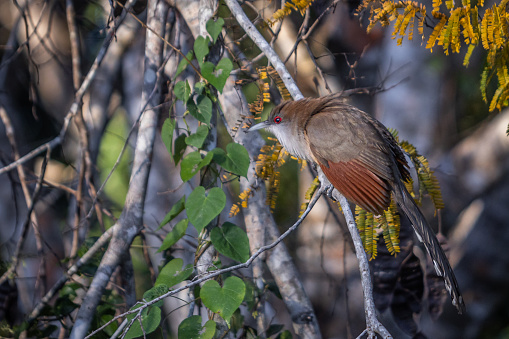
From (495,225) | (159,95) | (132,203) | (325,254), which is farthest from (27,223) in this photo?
(495,225)

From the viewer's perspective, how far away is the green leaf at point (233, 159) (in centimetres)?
216

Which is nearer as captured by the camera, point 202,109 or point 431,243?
point 431,243

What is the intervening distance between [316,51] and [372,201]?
2.04 metres

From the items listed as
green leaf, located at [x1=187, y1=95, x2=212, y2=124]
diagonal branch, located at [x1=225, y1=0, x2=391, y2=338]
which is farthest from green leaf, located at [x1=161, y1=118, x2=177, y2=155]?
diagonal branch, located at [x1=225, y1=0, x2=391, y2=338]

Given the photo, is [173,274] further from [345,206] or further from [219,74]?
[219,74]

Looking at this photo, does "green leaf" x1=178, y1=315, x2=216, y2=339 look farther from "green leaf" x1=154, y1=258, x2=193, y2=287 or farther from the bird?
the bird

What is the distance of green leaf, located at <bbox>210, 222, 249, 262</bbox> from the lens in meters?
2.11

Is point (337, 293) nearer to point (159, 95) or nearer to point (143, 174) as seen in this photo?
point (143, 174)

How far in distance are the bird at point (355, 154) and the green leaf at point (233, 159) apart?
0.31 m

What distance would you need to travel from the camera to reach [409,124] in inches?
143

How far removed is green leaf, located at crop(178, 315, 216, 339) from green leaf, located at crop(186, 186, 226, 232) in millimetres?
429

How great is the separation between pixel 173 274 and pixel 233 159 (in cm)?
63

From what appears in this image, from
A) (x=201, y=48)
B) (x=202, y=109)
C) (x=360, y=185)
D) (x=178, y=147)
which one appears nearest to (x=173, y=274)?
(x=178, y=147)

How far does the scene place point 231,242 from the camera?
84.9 inches
